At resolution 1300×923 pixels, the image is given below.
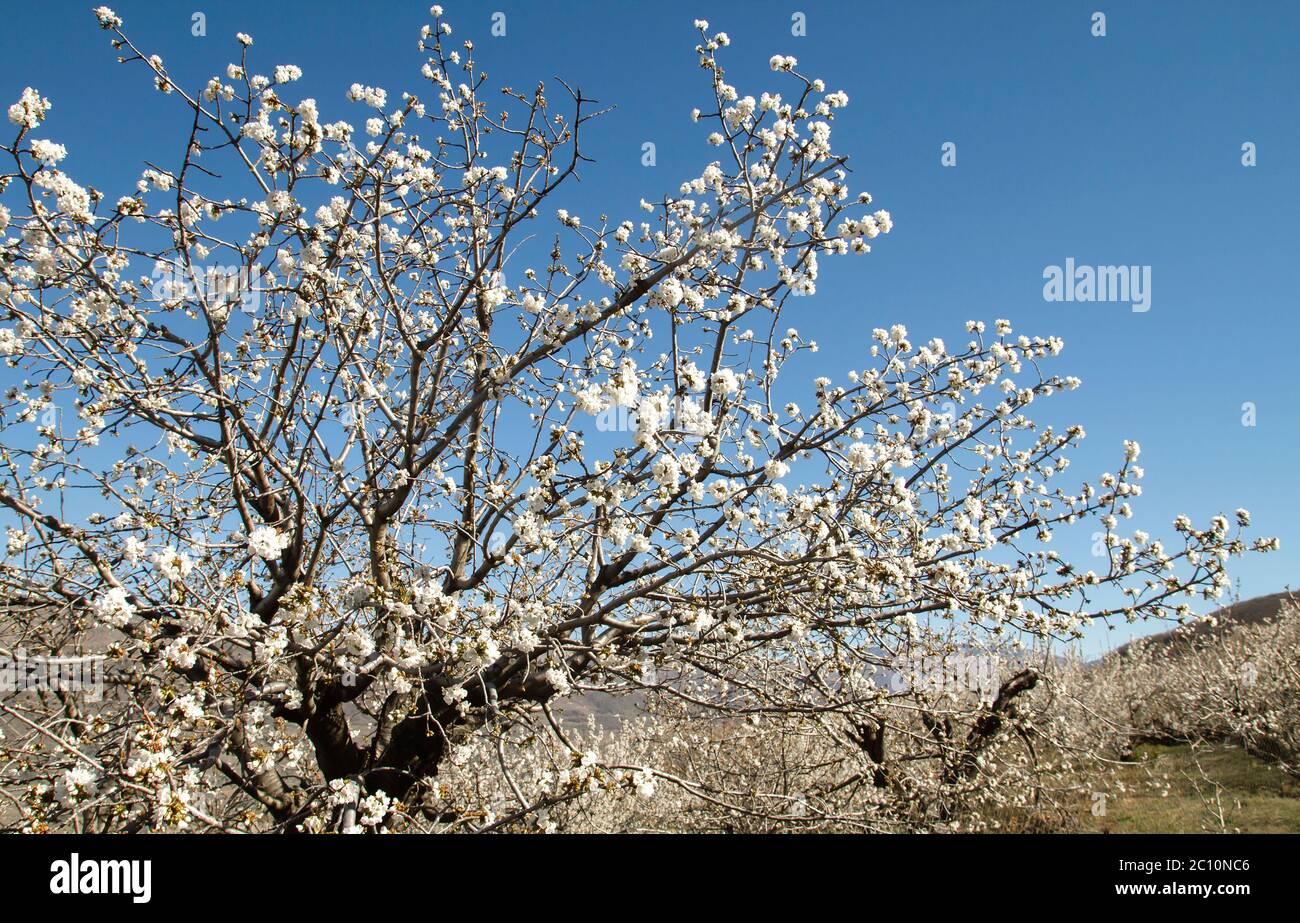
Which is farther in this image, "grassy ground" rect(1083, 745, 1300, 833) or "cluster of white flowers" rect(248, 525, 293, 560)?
"grassy ground" rect(1083, 745, 1300, 833)

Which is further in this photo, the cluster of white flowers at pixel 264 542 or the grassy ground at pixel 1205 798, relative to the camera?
the grassy ground at pixel 1205 798

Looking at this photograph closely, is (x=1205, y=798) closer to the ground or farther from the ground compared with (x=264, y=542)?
closer to the ground

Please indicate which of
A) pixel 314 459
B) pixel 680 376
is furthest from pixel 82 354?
pixel 680 376

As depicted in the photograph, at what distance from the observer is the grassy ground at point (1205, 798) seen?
923 centimetres

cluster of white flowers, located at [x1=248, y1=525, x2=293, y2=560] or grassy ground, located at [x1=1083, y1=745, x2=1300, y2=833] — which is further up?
cluster of white flowers, located at [x1=248, y1=525, x2=293, y2=560]

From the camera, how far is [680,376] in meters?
5.08

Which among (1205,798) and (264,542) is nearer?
(264,542)

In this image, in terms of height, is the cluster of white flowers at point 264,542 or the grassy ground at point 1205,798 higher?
the cluster of white flowers at point 264,542

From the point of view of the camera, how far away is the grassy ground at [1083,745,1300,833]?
30.3 feet

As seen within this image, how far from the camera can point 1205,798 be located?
8531 mm
